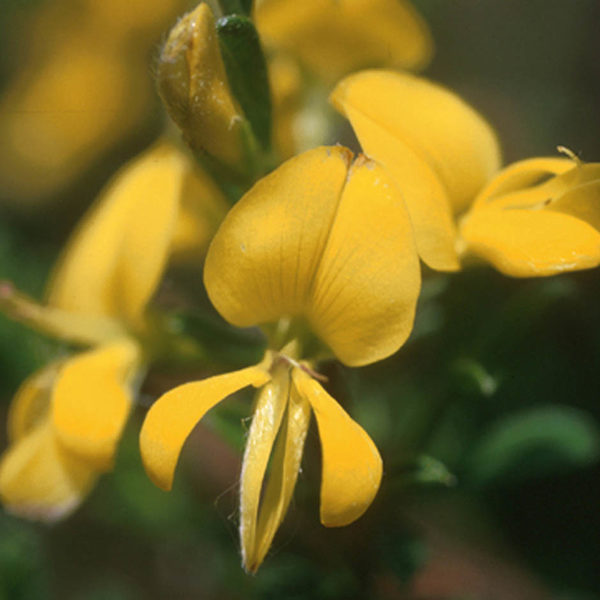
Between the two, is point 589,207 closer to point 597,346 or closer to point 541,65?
point 597,346

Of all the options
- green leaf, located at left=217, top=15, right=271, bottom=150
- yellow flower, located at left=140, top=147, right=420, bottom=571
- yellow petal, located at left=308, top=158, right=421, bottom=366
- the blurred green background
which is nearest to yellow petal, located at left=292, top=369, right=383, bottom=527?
yellow flower, located at left=140, top=147, right=420, bottom=571

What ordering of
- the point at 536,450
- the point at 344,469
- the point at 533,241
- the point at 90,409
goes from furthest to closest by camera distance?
the point at 536,450, the point at 90,409, the point at 533,241, the point at 344,469

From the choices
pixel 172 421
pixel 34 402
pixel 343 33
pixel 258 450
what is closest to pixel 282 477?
pixel 258 450

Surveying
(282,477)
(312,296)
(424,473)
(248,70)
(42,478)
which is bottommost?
(424,473)

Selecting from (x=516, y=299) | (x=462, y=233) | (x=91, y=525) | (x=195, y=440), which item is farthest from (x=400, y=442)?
(x=91, y=525)

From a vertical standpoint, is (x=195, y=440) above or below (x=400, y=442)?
below

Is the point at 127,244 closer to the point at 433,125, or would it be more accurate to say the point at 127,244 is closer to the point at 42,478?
the point at 42,478

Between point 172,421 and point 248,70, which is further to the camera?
point 248,70
